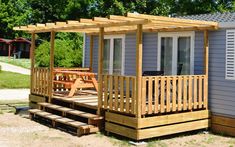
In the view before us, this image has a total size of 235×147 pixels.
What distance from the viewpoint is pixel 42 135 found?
8.71 metres

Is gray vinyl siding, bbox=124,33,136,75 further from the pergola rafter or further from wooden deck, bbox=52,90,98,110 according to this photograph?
wooden deck, bbox=52,90,98,110

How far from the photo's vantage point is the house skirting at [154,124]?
26.4 feet

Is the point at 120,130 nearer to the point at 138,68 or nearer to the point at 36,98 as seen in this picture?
the point at 138,68

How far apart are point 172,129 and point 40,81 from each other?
515cm

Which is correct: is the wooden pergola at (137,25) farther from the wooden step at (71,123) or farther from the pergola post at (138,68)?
the wooden step at (71,123)

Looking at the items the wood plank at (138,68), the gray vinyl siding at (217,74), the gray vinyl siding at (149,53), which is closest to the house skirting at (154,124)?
the wood plank at (138,68)

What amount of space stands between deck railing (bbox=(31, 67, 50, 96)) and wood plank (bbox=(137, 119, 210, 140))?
445 cm

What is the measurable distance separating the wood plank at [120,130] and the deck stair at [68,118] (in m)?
0.31

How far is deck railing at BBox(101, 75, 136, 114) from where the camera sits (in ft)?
26.8

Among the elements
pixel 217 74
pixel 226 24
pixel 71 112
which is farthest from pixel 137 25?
pixel 71 112

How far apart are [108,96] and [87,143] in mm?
1711

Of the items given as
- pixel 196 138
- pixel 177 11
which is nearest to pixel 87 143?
pixel 196 138

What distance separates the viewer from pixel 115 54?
13.0 metres

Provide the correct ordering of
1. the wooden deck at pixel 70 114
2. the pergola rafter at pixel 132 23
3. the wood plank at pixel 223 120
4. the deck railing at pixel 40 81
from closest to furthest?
the pergola rafter at pixel 132 23, the wooden deck at pixel 70 114, the wood plank at pixel 223 120, the deck railing at pixel 40 81
